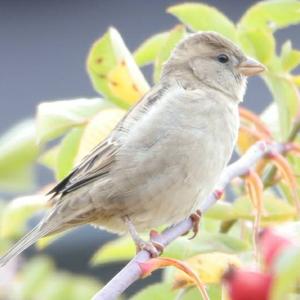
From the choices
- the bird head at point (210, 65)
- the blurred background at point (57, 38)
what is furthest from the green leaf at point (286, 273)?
the blurred background at point (57, 38)

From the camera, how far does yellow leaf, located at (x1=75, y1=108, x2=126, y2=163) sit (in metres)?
1.70

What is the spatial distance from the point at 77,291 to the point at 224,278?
4.74 ft

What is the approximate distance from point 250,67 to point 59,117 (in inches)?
23.1

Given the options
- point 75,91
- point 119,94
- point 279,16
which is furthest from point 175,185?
point 75,91

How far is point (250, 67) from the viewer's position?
2.13 metres

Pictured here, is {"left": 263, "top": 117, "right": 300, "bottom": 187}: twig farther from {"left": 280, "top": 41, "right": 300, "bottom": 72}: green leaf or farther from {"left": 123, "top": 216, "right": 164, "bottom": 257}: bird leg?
{"left": 123, "top": 216, "right": 164, "bottom": 257}: bird leg

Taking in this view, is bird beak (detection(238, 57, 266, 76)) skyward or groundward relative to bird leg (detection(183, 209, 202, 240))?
skyward

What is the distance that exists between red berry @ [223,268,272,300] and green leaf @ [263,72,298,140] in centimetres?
89

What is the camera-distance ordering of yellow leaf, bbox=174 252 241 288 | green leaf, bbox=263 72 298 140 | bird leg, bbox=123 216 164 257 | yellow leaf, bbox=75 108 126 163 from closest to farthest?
yellow leaf, bbox=174 252 241 288
bird leg, bbox=123 216 164 257
yellow leaf, bbox=75 108 126 163
green leaf, bbox=263 72 298 140

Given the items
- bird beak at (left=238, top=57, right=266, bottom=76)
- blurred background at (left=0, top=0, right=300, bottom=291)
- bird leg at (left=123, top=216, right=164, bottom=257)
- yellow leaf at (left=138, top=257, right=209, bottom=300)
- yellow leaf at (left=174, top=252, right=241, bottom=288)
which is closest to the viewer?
yellow leaf at (left=138, top=257, right=209, bottom=300)

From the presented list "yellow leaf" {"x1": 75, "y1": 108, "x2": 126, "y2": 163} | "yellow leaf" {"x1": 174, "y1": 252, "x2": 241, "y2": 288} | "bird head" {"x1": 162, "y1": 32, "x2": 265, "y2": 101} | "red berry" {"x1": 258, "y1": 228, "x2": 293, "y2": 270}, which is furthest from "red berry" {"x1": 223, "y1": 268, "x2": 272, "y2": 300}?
"bird head" {"x1": 162, "y1": 32, "x2": 265, "y2": 101}

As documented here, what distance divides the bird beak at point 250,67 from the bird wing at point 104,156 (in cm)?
22

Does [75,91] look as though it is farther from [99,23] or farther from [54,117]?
[54,117]

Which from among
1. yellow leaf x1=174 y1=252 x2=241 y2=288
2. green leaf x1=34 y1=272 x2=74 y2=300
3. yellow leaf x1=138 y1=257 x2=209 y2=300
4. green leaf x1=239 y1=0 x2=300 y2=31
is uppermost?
green leaf x1=239 y1=0 x2=300 y2=31
